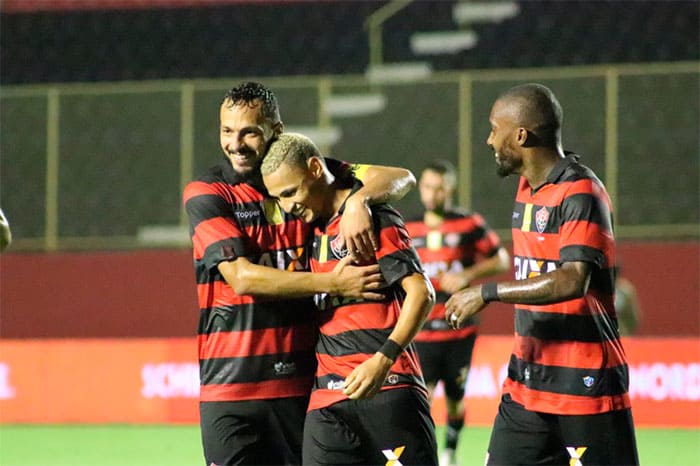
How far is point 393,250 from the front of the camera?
14.6ft

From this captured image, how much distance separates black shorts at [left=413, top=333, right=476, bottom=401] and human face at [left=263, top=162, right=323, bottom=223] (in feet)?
15.6

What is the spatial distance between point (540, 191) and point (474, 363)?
275 inches

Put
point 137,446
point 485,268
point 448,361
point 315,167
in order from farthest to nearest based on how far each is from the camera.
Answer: point 137,446, point 485,268, point 448,361, point 315,167

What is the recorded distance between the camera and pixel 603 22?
18047 mm

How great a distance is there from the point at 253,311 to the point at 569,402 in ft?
4.22

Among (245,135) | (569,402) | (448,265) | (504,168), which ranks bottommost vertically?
(569,402)

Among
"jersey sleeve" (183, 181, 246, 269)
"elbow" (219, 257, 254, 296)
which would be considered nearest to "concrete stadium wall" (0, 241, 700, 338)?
"jersey sleeve" (183, 181, 246, 269)

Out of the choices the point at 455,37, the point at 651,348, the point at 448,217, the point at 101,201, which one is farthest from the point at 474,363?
the point at 455,37

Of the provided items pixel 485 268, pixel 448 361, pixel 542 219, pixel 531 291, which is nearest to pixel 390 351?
pixel 531 291

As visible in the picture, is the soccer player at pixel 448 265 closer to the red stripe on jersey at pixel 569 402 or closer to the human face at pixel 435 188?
the human face at pixel 435 188

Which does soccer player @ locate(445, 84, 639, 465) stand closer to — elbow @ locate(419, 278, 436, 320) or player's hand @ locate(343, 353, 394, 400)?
elbow @ locate(419, 278, 436, 320)

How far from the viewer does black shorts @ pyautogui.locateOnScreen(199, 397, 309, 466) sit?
15.9 ft

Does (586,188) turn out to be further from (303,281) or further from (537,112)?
(303,281)

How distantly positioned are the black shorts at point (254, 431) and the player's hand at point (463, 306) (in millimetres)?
740
